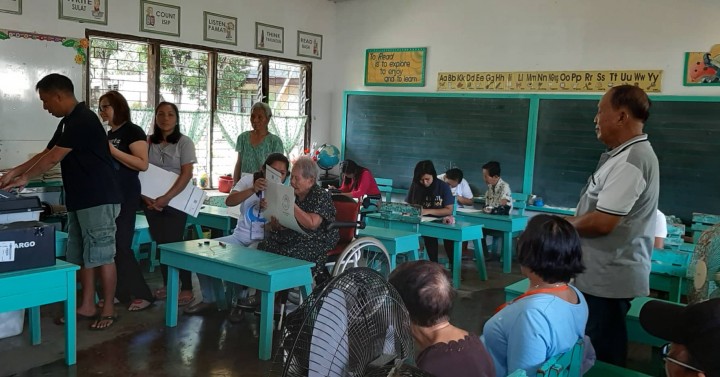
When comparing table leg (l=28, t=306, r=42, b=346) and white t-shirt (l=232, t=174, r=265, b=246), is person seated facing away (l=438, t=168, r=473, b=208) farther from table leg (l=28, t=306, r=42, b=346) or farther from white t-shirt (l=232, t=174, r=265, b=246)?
table leg (l=28, t=306, r=42, b=346)

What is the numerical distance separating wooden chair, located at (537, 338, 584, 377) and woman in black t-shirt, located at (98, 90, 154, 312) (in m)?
2.80

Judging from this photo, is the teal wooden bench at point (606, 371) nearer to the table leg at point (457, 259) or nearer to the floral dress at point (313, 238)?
the floral dress at point (313, 238)

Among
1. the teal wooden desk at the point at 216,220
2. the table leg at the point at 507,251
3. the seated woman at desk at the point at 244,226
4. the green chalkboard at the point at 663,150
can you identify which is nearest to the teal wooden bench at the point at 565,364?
the seated woman at desk at the point at 244,226

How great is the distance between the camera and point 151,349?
3.42 meters

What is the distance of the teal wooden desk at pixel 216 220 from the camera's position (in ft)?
15.7

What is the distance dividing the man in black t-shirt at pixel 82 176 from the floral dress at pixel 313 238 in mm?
939

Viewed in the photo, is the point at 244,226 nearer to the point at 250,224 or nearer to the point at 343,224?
the point at 250,224

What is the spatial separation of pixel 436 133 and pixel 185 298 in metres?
3.95

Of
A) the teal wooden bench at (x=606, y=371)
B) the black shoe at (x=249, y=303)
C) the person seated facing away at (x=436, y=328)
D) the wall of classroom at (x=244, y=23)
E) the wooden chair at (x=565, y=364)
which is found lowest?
the black shoe at (x=249, y=303)

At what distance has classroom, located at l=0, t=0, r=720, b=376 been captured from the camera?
17.1ft

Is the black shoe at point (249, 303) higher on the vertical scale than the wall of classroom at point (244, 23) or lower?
lower

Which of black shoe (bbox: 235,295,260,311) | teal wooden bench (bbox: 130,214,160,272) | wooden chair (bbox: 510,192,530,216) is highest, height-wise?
wooden chair (bbox: 510,192,530,216)

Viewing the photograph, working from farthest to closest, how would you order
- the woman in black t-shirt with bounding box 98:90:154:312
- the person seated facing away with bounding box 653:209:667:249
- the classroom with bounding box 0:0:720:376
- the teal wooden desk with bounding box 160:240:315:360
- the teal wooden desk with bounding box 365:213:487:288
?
the classroom with bounding box 0:0:720:376, the teal wooden desk with bounding box 365:213:487:288, the person seated facing away with bounding box 653:209:667:249, the woman in black t-shirt with bounding box 98:90:154:312, the teal wooden desk with bounding box 160:240:315:360

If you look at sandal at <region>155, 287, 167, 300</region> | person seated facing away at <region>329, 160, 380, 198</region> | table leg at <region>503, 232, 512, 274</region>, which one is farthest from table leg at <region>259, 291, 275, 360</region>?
person seated facing away at <region>329, 160, 380, 198</region>
